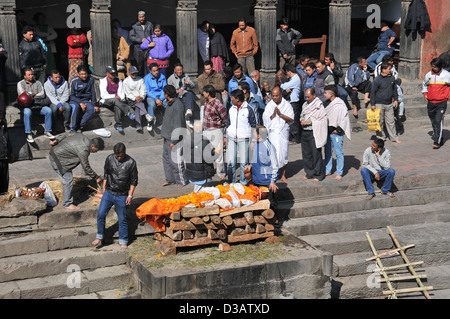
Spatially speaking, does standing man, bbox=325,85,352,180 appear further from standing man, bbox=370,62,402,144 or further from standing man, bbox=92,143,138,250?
standing man, bbox=92,143,138,250

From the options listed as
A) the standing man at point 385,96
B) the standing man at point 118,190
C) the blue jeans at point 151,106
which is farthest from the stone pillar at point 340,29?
the standing man at point 118,190

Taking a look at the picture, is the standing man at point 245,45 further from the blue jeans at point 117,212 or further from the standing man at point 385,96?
the blue jeans at point 117,212

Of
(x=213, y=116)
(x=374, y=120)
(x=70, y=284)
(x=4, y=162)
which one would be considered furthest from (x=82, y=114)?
(x=374, y=120)

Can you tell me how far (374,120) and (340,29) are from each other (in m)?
3.45

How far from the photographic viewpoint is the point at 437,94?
606 inches

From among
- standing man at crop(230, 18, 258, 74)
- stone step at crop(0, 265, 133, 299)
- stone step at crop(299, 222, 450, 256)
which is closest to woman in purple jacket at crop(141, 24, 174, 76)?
standing man at crop(230, 18, 258, 74)

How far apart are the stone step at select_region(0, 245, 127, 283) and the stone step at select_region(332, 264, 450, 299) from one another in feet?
10.4

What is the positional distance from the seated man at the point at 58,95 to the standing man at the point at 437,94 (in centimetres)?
727

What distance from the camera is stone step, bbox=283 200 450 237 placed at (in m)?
12.0

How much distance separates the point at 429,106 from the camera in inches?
614

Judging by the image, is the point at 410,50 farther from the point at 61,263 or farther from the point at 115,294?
the point at 61,263

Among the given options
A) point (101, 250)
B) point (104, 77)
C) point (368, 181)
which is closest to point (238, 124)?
point (368, 181)
